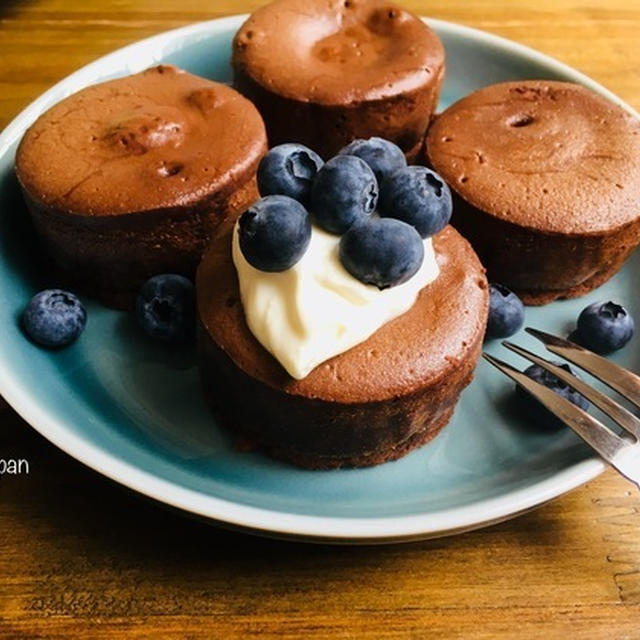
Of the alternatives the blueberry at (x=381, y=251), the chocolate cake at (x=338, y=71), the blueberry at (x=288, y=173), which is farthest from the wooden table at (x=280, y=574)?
the chocolate cake at (x=338, y=71)

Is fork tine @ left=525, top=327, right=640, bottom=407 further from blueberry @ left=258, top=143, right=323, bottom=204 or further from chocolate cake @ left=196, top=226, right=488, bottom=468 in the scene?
blueberry @ left=258, top=143, right=323, bottom=204

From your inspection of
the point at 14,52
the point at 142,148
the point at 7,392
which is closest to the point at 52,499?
the point at 7,392

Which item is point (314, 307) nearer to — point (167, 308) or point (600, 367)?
point (167, 308)

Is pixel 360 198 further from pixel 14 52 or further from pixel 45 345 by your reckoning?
pixel 14 52

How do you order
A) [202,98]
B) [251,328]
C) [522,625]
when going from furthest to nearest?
[202,98] → [251,328] → [522,625]

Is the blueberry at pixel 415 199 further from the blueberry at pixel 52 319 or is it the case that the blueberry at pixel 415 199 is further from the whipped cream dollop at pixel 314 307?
the blueberry at pixel 52 319

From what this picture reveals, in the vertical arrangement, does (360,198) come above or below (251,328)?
above
